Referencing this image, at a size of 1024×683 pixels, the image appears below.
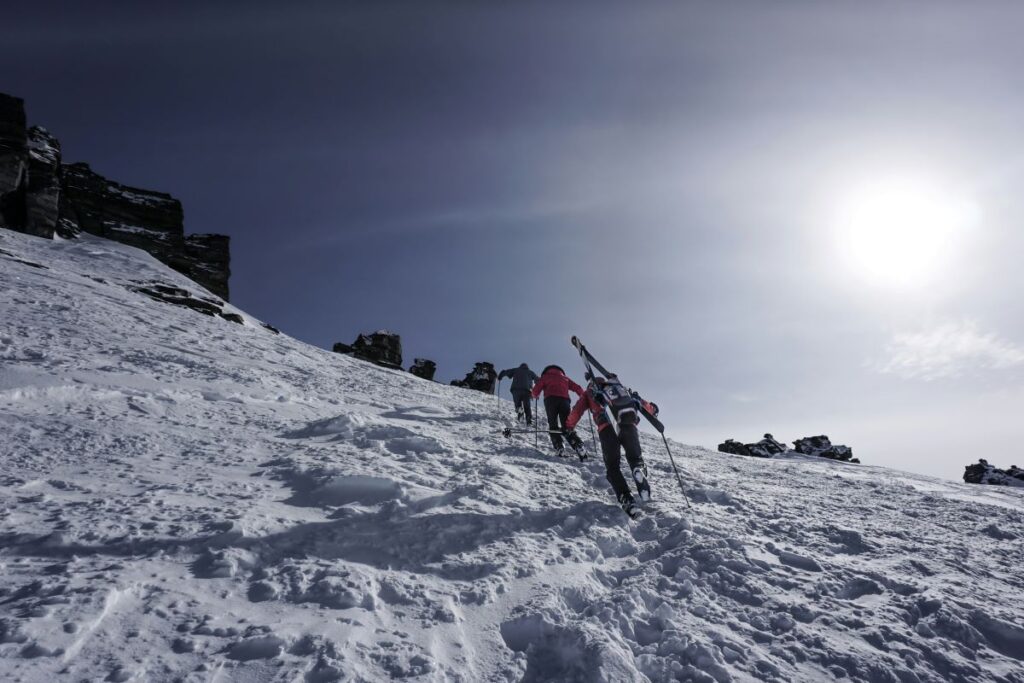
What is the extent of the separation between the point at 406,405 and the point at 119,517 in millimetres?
9661

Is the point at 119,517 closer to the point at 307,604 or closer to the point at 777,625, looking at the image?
the point at 307,604

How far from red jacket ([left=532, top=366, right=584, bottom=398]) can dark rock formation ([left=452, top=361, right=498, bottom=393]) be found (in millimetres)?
31254

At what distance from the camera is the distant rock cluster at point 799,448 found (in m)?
26.2

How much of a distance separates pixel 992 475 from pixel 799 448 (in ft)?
28.5

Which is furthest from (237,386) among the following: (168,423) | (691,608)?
(691,608)

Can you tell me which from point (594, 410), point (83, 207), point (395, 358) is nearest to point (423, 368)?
point (395, 358)

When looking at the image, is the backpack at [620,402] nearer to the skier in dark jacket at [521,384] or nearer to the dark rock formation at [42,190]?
the skier in dark jacket at [521,384]

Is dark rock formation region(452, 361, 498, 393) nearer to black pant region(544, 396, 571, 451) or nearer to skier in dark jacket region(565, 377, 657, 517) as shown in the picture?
black pant region(544, 396, 571, 451)

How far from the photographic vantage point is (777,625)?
388 centimetres

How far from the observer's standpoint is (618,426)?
7496 mm

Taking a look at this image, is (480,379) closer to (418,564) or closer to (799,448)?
(799,448)

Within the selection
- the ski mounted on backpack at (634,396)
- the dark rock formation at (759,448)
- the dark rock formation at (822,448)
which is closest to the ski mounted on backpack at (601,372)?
the ski mounted on backpack at (634,396)

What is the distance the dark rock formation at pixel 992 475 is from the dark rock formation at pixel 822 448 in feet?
16.9

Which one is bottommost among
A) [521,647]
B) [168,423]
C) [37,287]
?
[521,647]
